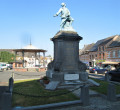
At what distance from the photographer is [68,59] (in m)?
9.80

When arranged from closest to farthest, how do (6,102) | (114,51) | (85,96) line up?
(6,102)
(85,96)
(114,51)

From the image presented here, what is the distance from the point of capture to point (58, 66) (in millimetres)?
9305

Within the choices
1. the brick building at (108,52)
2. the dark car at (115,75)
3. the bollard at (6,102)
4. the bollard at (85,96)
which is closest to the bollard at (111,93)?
the bollard at (85,96)

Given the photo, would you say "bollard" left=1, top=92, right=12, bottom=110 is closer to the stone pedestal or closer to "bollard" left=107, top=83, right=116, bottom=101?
"bollard" left=107, top=83, right=116, bottom=101

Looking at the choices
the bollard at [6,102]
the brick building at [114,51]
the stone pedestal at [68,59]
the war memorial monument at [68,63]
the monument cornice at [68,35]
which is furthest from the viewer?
the brick building at [114,51]

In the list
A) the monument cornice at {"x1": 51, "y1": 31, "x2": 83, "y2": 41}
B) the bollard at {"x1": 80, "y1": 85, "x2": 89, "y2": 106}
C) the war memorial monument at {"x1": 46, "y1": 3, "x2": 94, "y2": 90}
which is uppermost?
the monument cornice at {"x1": 51, "y1": 31, "x2": 83, "y2": 41}

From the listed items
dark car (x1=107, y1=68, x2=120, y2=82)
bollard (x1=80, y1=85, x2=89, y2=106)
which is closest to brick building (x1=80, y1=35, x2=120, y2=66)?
dark car (x1=107, y1=68, x2=120, y2=82)

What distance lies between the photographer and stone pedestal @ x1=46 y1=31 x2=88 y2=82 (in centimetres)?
948

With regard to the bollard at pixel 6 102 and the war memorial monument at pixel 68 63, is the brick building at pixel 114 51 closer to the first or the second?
the war memorial monument at pixel 68 63

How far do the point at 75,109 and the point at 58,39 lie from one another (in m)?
5.48

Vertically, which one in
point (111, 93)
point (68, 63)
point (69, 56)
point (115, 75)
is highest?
point (69, 56)

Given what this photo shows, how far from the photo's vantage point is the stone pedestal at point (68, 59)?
9484 millimetres

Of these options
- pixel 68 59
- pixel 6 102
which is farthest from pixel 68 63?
pixel 6 102

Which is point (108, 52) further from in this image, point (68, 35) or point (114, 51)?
point (68, 35)
